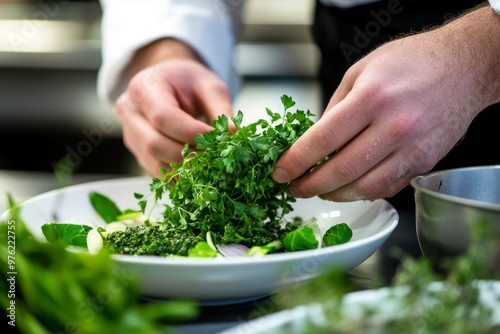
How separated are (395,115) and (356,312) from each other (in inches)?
21.2

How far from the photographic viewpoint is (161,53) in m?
1.65

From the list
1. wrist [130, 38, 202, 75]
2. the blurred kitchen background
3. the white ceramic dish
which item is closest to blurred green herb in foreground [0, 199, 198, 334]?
the white ceramic dish

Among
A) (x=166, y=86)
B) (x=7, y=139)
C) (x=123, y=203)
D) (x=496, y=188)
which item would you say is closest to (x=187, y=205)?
(x=123, y=203)

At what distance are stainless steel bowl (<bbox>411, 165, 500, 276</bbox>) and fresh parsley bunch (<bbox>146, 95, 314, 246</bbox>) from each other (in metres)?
0.25

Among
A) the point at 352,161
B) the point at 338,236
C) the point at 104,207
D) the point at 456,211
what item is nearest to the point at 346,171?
the point at 352,161

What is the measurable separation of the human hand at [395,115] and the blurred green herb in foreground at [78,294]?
49 cm

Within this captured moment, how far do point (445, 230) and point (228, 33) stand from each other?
3.52 feet

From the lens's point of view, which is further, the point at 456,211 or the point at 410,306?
the point at 456,211

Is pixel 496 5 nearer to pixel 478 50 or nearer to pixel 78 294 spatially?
pixel 478 50

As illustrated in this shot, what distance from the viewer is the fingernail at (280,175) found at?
3.60 feet

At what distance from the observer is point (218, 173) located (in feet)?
3.69

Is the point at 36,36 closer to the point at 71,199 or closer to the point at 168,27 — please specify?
the point at 168,27

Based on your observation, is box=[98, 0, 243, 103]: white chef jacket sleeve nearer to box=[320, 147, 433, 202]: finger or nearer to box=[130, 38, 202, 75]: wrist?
box=[130, 38, 202, 75]: wrist

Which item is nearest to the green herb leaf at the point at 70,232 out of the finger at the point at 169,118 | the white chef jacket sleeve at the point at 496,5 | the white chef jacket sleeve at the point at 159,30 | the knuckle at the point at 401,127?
the finger at the point at 169,118
